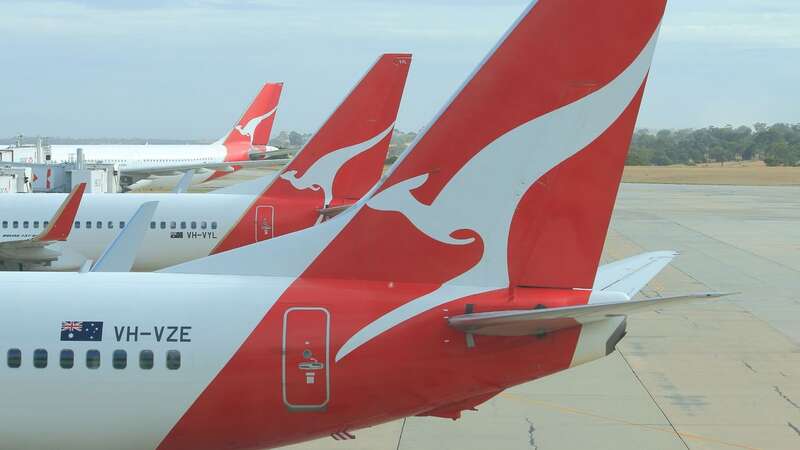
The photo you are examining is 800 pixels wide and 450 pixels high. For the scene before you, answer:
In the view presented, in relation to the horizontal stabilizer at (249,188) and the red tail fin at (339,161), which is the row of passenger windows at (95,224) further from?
the horizontal stabilizer at (249,188)

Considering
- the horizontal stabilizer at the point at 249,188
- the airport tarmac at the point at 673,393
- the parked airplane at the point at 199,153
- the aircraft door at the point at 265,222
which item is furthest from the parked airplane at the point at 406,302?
the parked airplane at the point at 199,153

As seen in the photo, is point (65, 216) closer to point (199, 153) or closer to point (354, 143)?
point (354, 143)

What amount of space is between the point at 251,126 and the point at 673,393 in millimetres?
64097

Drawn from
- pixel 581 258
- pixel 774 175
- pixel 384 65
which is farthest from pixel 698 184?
pixel 581 258

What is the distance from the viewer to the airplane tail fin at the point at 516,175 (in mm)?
9242

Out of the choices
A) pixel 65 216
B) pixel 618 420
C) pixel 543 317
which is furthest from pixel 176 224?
pixel 543 317

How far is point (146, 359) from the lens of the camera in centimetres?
927

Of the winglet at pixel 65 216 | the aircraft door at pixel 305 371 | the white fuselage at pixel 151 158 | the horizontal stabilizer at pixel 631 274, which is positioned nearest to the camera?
the aircraft door at pixel 305 371

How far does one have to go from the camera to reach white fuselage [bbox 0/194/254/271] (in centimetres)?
2617

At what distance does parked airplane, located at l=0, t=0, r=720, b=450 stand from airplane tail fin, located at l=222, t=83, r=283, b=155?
65602 mm

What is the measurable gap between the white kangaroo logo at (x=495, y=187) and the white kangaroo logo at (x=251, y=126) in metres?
67.9

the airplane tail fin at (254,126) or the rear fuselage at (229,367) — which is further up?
the rear fuselage at (229,367)

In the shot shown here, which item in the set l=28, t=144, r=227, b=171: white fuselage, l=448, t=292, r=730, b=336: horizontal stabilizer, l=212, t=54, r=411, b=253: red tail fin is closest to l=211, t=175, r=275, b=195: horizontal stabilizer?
l=212, t=54, r=411, b=253: red tail fin

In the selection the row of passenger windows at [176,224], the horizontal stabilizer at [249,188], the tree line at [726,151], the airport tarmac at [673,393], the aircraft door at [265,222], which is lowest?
the tree line at [726,151]
